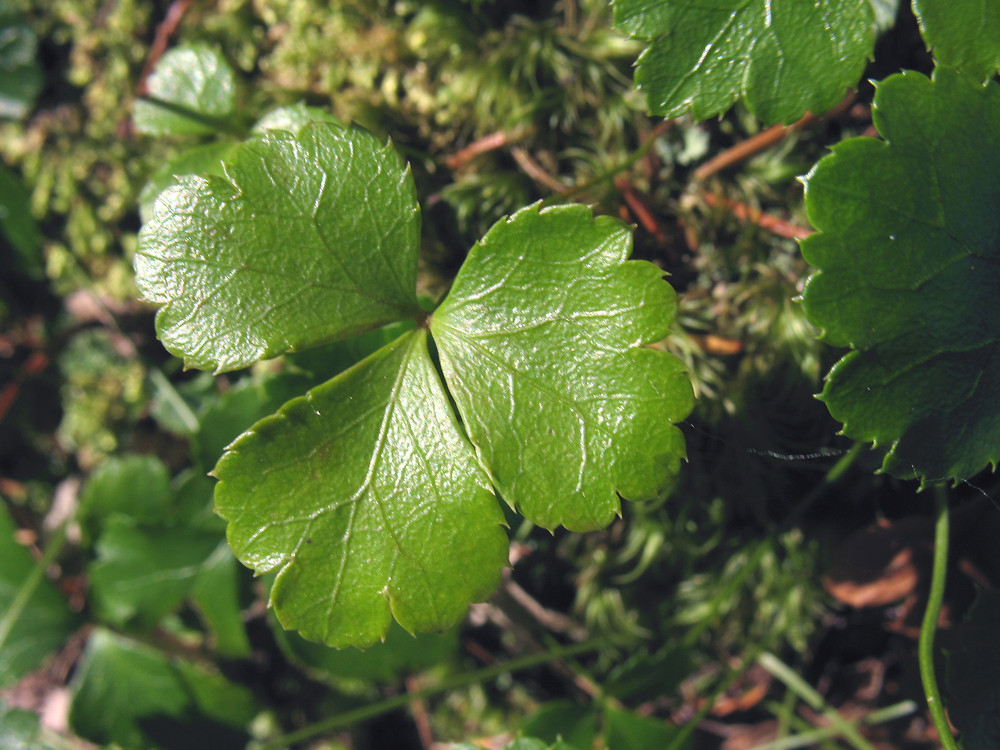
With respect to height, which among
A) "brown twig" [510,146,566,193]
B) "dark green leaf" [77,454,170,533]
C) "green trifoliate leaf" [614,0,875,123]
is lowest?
"dark green leaf" [77,454,170,533]

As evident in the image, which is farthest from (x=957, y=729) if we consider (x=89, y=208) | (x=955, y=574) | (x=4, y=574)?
(x=89, y=208)

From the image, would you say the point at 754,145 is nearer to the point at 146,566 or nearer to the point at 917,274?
the point at 917,274

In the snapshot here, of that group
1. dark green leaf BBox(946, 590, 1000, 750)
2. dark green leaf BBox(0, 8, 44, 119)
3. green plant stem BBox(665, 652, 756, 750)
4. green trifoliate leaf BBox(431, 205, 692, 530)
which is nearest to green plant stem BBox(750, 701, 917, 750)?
green plant stem BBox(665, 652, 756, 750)

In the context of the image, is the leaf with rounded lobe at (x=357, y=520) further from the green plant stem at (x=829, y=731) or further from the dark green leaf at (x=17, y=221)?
the dark green leaf at (x=17, y=221)

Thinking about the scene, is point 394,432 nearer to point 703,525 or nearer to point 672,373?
point 672,373

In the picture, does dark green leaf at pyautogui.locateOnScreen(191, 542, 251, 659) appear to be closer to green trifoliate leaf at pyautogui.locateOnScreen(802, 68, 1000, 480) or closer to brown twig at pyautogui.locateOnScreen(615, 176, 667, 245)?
brown twig at pyautogui.locateOnScreen(615, 176, 667, 245)
